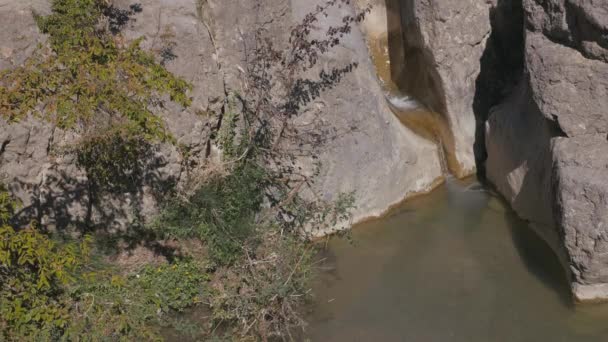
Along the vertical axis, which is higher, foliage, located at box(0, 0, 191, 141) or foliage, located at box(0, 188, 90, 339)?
foliage, located at box(0, 0, 191, 141)

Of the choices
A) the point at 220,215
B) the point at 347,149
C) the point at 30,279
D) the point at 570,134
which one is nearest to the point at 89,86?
the point at 30,279

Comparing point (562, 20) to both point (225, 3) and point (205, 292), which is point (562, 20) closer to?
point (225, 3)

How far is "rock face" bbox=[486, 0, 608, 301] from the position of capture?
6.02 metres

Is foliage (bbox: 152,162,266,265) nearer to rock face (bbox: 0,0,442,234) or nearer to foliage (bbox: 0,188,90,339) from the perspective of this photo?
rock face (bbox: 0,0,442,234)

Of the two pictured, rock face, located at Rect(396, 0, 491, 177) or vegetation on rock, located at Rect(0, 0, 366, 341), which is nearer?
vegetation on rock, located at Rect(0, 0, 366, 341)

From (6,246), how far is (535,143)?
201 inches

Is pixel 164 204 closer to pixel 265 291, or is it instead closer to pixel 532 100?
pixel 265 291

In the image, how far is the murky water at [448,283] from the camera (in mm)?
6012

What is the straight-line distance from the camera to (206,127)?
23.3ft

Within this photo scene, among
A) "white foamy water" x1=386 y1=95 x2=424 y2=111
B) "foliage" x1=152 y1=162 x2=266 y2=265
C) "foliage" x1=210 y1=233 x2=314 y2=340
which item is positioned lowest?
"foliage" x1=210 y1=233 x2=314 y2=340

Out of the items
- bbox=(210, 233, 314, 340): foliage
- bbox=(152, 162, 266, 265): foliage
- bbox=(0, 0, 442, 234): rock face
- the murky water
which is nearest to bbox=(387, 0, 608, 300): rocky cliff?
the murky water

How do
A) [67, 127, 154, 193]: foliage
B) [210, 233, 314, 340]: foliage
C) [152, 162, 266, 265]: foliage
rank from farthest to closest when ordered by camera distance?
1. [152, 162, 266, 265]: foliage
2. [67, 127, 154, 193]: foliage
3. [210, 233, 314, 340]: foliage

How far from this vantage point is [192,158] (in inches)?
279

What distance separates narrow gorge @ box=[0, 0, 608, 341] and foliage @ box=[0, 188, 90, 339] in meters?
0.50
